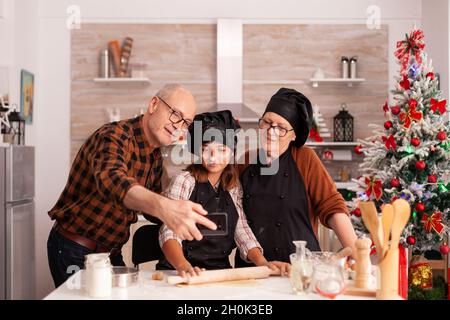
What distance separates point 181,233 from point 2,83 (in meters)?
3.74

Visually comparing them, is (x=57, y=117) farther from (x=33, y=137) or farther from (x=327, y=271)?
(x=327, y=271)

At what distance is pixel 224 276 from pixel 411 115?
258 cm

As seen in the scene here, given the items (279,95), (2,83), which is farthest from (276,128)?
(2,83)

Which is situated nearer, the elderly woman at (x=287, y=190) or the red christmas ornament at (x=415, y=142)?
the elderly woman at (x=287, y=190)

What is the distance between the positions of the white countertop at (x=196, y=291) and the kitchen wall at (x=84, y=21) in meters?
4.00

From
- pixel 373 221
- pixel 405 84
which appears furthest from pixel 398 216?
pixel 405 84

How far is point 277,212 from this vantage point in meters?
2.42

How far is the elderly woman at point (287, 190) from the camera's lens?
2.41 meters

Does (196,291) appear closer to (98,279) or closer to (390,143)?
(98,279)

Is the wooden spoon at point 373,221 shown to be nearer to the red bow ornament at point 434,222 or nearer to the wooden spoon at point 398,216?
the wooden spoon at point 398,216

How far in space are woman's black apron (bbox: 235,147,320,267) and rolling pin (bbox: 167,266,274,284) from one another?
0.32 m

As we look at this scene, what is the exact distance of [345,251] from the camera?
1980mm

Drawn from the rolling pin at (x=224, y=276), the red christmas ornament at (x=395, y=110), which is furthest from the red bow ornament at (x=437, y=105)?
the rolling pin at (x=224, y=276)
